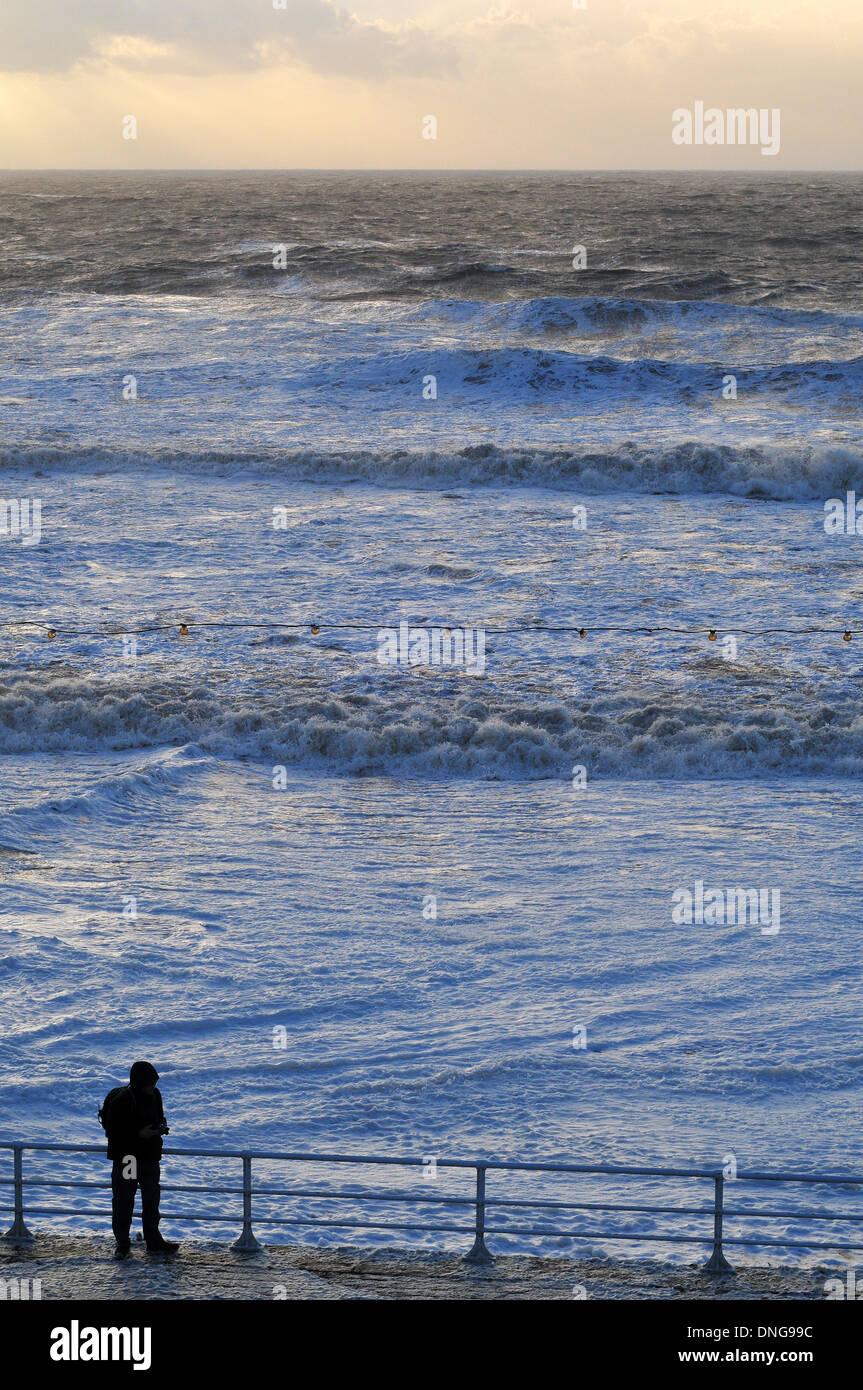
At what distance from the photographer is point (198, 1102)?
8.62 m

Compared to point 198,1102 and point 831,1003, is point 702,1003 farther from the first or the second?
point 198,1102

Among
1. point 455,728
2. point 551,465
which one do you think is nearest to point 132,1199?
point 455,728

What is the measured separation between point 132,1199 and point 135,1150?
0.24 metres

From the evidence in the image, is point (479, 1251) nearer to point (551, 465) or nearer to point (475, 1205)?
point (475, 1205)

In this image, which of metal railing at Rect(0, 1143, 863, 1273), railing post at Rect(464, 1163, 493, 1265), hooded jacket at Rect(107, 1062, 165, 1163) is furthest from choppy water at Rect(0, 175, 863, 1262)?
hooded jacket at Rect(107, 1062, 165, 1163)

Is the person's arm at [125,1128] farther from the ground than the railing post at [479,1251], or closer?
farther from the ground

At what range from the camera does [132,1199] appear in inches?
254

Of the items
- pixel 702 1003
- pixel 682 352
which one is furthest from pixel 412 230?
pixel 702 1003

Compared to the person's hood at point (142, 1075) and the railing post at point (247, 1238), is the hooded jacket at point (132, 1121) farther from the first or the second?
the railing post at point (247, 1238)

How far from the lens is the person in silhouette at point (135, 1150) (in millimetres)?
6375

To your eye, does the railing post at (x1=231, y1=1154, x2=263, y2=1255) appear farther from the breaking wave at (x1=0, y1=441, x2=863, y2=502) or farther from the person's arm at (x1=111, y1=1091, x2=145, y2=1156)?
the breaking wave at (x1=0, y1=441, x2=863, y2=502)

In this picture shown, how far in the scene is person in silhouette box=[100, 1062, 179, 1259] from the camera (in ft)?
20.9

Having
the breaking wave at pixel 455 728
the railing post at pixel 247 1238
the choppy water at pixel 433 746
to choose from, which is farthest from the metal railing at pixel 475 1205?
the breaking wave at pixel 455 728
